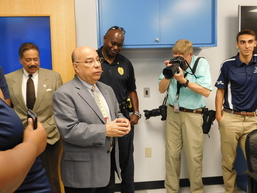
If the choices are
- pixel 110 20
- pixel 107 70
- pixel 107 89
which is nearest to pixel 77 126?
pixel 107 89

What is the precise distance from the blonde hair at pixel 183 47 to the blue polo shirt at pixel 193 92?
0.14m

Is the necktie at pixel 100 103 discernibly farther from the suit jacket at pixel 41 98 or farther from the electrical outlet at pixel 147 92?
the electrical outlet at pixel 147 92

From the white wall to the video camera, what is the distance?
0.58m

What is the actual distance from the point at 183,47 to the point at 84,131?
1.36 meters

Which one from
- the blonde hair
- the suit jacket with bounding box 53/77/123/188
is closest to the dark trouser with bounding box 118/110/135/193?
the suit jacket with bounding box 53/77/123/188

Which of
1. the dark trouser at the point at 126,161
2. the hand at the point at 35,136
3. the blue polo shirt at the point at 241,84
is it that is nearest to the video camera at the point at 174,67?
the blue polo shirt at the point at 241,84

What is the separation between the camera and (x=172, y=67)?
214cm

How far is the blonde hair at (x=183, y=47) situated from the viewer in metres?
2.36

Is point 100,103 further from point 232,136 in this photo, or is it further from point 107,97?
point 232,136

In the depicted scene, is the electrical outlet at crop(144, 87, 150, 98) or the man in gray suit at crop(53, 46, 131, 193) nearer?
the man in gray suit at crop(53, 46, 131, 193)

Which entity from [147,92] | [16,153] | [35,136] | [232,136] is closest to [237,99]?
[232,136]

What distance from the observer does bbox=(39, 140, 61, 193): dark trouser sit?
2346 millimetres

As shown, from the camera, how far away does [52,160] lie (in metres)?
2.37

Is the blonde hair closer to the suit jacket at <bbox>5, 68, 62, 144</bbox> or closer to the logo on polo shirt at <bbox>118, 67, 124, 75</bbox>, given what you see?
the logo on polo shirt at <bbox>118, 67, 124, 75</bbox>
